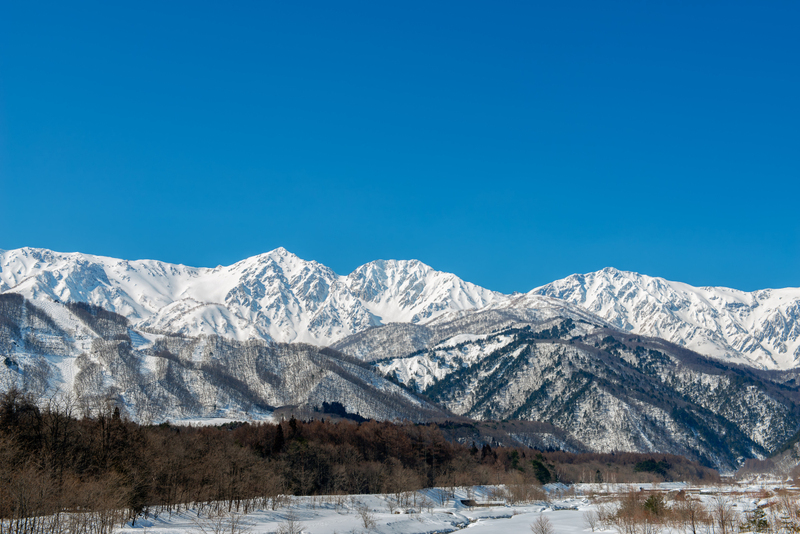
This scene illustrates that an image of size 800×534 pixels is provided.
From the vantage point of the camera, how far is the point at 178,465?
311 feet

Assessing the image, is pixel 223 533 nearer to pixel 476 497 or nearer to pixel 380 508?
pixel 380 508

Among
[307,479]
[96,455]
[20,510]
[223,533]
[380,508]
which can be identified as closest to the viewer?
[20,510]

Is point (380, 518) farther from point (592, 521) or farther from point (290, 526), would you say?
point (592, 521)

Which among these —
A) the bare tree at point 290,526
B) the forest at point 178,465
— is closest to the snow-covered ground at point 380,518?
the bare tree at point 290,526

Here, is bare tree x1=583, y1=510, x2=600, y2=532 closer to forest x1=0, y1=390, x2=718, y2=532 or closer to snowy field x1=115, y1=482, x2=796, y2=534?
snowy field x1=115, y1=482, x2=796, y2=534

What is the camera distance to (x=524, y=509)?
154625 mm

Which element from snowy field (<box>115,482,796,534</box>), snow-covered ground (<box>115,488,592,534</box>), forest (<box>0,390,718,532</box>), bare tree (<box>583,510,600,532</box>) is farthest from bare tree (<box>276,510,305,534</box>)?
bare tree (<box>583,510,600,532</box>)

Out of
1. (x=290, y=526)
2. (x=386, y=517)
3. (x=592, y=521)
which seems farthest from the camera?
(x=592, y=521)

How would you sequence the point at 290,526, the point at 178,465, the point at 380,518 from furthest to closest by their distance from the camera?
1. the point at 380,518
2. the point at 178,465
3. the point at 290,526

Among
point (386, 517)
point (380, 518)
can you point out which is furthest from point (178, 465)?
point (386, 517)

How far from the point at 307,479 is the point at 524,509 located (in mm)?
54812

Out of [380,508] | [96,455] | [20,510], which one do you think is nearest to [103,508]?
[20,510]

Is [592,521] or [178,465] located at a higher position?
[178,465]

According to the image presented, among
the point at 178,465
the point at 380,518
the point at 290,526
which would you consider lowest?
the point at 380,518
